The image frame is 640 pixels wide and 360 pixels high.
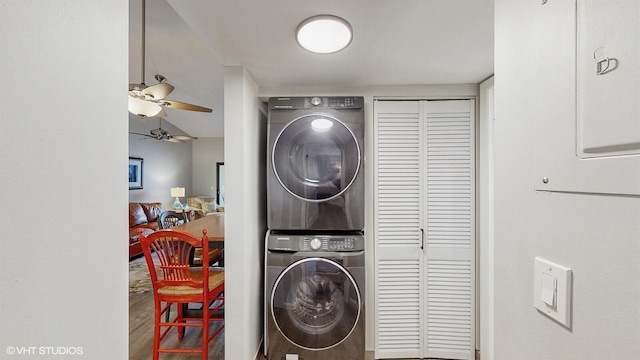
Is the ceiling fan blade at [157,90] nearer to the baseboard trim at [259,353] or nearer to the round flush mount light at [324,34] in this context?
the round flush mount light at [324,34]

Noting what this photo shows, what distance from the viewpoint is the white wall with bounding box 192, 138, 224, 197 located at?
866cm

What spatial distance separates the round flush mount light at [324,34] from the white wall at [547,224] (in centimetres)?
71

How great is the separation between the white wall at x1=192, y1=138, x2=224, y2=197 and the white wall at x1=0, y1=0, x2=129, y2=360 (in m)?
8.52

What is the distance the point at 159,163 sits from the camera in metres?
7.52

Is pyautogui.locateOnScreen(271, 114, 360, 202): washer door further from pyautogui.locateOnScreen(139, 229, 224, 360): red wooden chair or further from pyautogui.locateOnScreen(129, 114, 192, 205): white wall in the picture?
pyautogui.locateOnScreen(129, 114, 192, 205): white wall

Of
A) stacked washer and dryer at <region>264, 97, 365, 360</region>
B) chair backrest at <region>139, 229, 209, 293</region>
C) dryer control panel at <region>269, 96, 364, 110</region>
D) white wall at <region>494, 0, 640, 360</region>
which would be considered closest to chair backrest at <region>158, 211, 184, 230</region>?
chair backrest at <region>139, 229, 209, 293</region>

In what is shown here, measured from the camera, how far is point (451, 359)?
6.90 feet

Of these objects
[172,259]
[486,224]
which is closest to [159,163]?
[172,259]

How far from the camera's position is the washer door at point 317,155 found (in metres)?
2.02

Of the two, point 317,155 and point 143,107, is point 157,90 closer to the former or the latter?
point 143,107

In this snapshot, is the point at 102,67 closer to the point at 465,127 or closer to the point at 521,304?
the point at 521,304

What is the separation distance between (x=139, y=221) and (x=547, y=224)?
680 cm

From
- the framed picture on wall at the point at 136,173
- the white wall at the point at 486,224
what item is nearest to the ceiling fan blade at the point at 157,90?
the white wall at the point at 486,224

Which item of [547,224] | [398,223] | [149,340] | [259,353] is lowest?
[149,340]
